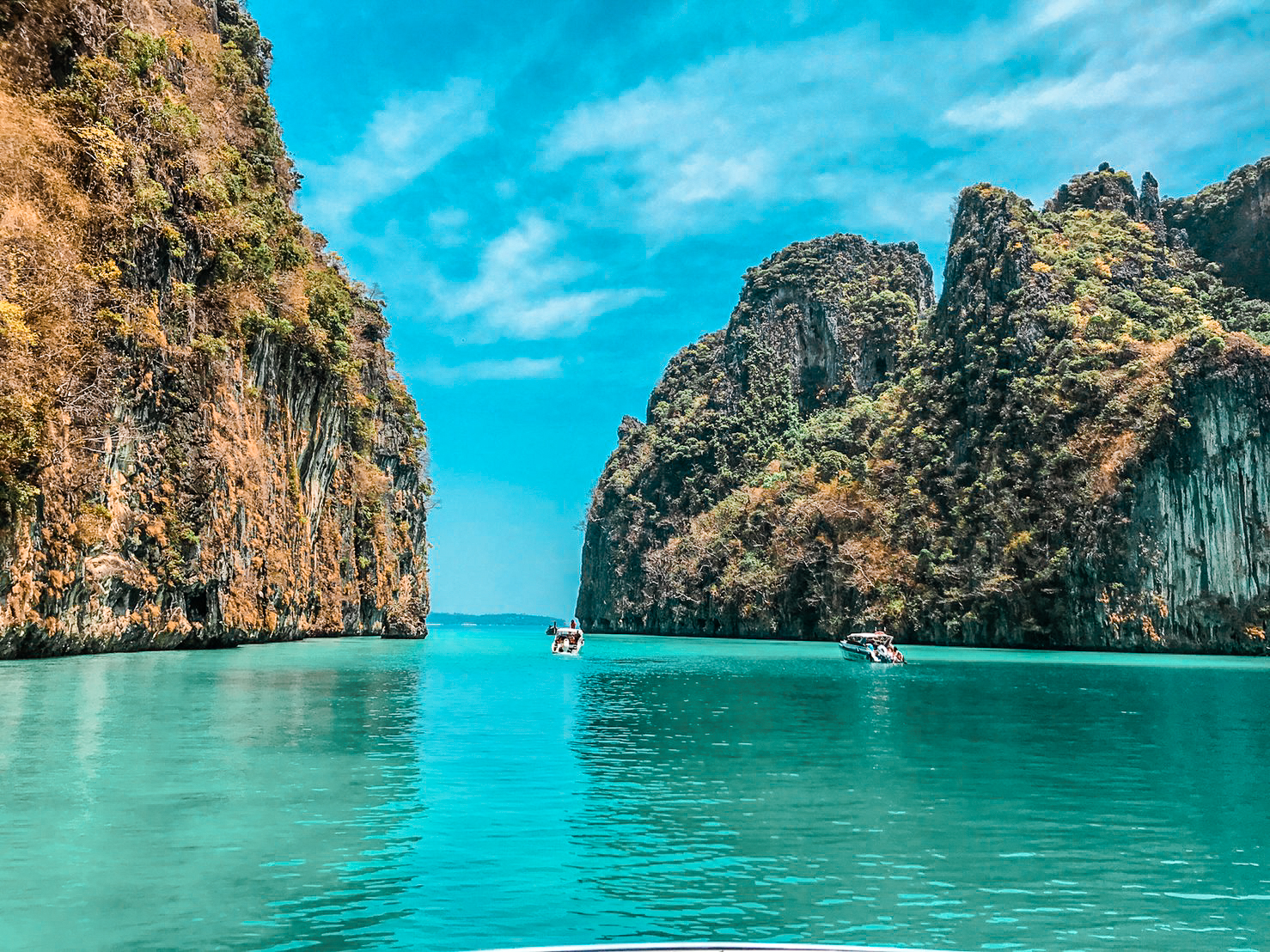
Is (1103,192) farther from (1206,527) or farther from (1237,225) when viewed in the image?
(1206,527)

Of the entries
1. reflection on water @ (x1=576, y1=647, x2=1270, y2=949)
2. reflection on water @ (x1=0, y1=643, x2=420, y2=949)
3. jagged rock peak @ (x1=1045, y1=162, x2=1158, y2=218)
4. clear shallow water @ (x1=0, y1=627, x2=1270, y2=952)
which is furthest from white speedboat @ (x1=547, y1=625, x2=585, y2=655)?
jagged rock peak @ (x1=1045, y1=162, x2=1158, y2=218)

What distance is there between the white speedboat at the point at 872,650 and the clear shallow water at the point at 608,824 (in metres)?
26.2

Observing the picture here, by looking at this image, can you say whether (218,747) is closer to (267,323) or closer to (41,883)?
(41,883)

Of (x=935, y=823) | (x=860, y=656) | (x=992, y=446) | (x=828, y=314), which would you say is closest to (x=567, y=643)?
(x=860, y=656)

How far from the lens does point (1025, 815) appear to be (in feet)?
45.7

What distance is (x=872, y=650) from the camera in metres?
55.1

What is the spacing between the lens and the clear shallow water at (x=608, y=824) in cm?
896

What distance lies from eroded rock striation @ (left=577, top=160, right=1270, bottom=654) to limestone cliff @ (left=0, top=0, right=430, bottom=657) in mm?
54535

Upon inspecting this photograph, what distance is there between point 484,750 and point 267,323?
110ft

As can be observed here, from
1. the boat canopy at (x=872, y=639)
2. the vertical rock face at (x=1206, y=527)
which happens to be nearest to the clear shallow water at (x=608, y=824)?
the boat canopy at (x=872, y=639)

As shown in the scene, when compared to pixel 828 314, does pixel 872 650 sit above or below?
below

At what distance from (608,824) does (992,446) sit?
78.4m

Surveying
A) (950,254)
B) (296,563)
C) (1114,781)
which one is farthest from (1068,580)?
(1114,781)

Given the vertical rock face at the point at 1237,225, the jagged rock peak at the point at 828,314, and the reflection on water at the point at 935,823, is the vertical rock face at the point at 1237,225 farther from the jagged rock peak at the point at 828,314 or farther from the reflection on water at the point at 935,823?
the reflection on water at the point at 935,823
